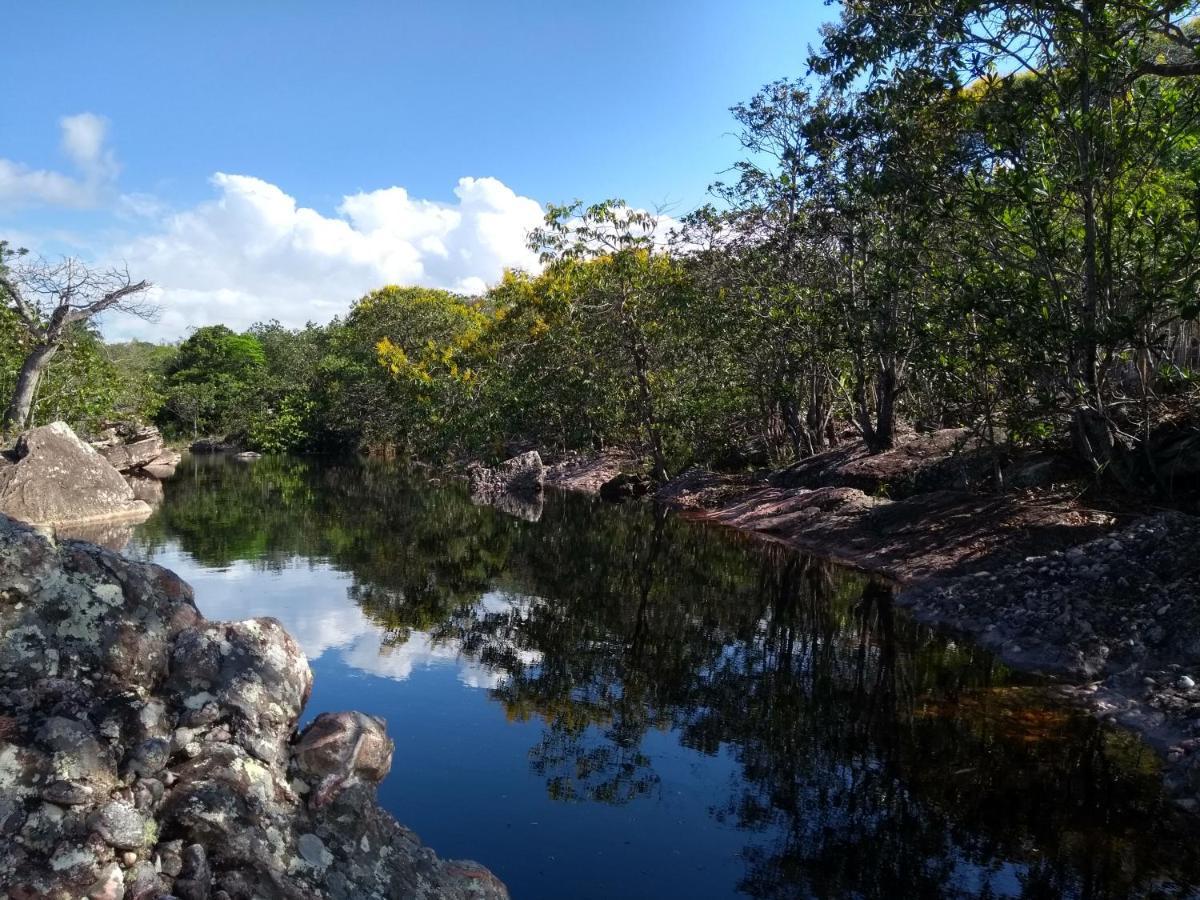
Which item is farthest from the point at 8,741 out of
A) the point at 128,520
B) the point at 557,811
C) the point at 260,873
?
the point at 128,520

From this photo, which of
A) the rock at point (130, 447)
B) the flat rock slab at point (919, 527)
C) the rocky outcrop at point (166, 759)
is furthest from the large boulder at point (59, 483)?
the rocky outcrop at point (166, 759)

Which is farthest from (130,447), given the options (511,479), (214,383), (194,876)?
(194,876)

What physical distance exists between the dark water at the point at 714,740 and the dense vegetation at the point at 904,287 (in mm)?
5712

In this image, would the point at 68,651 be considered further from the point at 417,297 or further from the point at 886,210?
the point at 417,297

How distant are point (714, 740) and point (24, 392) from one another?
2772 cm

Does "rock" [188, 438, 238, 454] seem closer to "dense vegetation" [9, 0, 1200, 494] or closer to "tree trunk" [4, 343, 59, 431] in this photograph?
"dense vegetation" [9, 0, 1200, 494]

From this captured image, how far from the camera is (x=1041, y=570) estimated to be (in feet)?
43.5

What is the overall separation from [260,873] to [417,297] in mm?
56878

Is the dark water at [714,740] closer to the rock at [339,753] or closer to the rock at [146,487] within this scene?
the rock at [339,753]

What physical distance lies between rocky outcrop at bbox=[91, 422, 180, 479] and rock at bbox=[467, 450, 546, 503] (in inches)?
617

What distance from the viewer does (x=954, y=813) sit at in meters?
7.31

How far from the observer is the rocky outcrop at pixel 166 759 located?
3.99 metres

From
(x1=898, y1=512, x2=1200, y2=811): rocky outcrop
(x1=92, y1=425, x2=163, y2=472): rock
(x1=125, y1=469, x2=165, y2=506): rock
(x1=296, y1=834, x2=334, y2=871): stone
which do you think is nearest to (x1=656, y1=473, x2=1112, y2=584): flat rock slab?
(x1=898, y1=512, x2=1200, y2=811): rocky outcrop

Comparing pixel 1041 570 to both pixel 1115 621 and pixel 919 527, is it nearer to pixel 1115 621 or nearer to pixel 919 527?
pixel 1115 621
